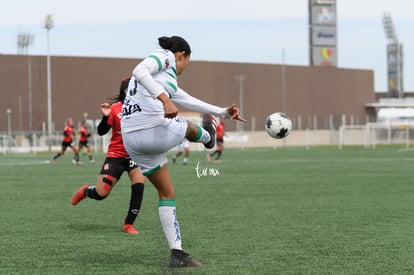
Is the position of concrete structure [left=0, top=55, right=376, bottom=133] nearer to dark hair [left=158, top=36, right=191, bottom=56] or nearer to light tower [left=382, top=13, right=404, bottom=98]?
light tower [left=382, top=13, right=404, bottom=98]

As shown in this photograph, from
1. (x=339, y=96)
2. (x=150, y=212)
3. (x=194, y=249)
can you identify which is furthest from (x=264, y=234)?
(x=339, y=96)

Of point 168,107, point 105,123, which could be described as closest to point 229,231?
point 105,123

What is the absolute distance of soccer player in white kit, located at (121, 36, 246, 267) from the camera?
7375 mm

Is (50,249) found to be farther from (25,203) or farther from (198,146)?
(198,146)

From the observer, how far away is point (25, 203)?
15.3 meters

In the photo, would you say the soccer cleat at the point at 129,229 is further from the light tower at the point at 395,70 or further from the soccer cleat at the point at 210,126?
the light tower at the point at 395,70

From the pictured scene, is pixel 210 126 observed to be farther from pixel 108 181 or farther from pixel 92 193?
pixel 92 193

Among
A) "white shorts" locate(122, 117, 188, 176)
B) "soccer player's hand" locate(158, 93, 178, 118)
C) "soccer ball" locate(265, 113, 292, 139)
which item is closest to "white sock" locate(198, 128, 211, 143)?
"white shorts" locate(122, 117, 188, 176)

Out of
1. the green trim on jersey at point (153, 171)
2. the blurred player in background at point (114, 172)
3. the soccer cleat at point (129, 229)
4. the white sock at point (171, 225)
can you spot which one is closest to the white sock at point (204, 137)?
the green trim on jersey at point (153, 171)

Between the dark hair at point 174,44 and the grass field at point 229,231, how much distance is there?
2028mm

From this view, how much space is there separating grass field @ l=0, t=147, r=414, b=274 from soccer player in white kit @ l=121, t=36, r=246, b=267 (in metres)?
0.56

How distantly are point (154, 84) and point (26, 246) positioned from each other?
321 centimetres

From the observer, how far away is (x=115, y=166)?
11.0 meters

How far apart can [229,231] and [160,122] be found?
140 inches
